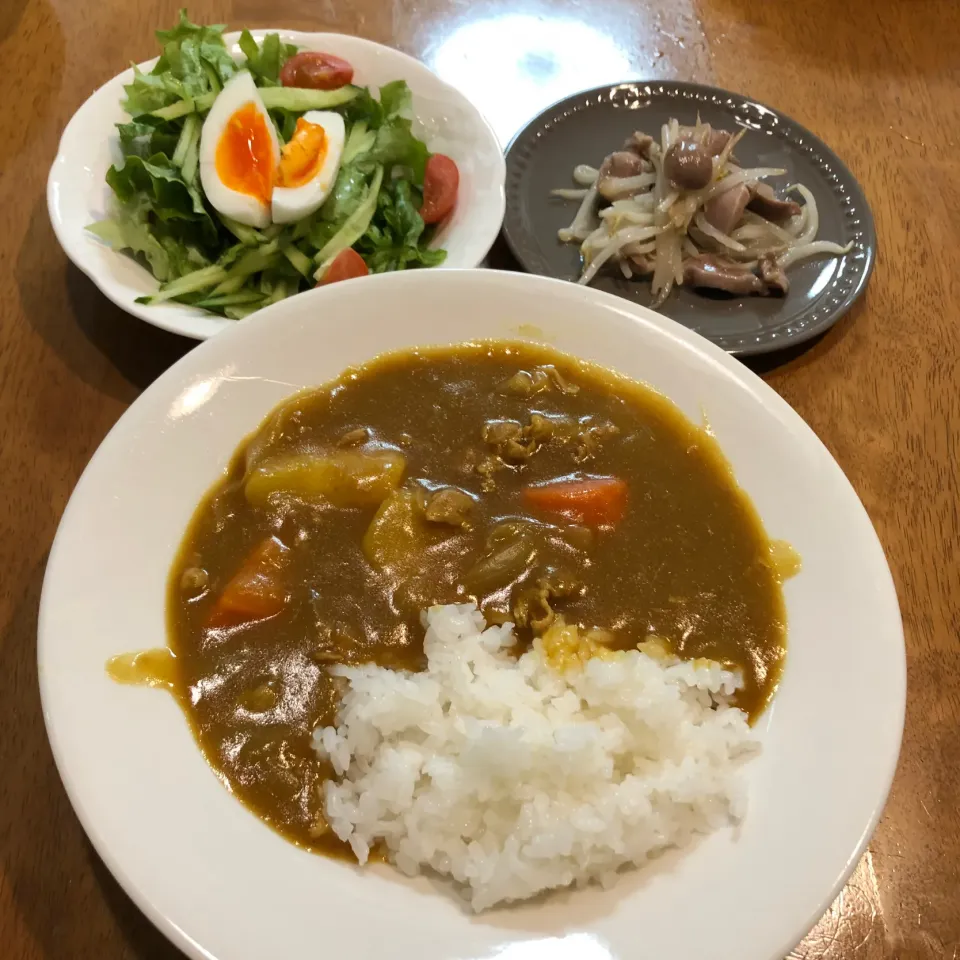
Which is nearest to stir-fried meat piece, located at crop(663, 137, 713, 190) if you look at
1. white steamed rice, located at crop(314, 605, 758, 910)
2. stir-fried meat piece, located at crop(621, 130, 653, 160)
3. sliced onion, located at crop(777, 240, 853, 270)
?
stir-fried meat piece, located at crop(621, 130, 653, 160)

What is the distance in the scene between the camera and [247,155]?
2928 mm

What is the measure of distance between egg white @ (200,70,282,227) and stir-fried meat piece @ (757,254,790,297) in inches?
74.4

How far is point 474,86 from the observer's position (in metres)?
3.85

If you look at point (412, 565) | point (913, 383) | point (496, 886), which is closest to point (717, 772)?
point (496, 886)

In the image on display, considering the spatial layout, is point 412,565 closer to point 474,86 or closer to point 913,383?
point 913,383

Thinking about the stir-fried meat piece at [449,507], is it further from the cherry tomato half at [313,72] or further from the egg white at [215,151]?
the cherry tomato half at [313,72]

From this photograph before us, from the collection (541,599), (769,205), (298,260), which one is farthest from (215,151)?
(769,205)

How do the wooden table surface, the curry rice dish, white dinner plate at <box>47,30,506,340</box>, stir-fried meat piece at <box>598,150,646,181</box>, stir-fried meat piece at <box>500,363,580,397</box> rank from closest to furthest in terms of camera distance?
the curry rice dish
the wooden table surface
stir-fried meat piece at <box>500,363,580,397</box>
white dinner plate at <box>47,30,506,340</box>
stir-fried meat piece at <box>598,150,646,181</box>

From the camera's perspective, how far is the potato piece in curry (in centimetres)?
188

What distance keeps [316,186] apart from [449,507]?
1535mm

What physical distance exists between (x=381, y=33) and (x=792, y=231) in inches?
89.2

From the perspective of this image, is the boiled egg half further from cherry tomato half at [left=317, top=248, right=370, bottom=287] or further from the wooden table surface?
the wooden table surface

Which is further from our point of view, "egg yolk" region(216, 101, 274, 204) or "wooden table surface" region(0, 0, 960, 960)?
"egg yolk" region(216, 101, 274, 204)

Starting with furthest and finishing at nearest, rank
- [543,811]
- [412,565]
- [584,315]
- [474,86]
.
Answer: [474,86] → [584,315] → [412,565] → [543,811]
